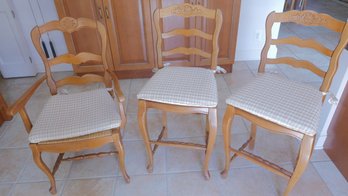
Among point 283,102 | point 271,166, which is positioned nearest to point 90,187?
point 271,166

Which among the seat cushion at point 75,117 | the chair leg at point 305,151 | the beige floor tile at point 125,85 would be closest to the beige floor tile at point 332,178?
the chair leg at point 305,151

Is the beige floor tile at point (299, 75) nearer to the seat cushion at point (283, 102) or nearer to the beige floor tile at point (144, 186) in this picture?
the seat cushion at point (283, 102)

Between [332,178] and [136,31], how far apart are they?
6.41ft

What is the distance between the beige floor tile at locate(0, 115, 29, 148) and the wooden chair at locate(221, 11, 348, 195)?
1.58 meters

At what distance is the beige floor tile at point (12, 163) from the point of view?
1631 mm

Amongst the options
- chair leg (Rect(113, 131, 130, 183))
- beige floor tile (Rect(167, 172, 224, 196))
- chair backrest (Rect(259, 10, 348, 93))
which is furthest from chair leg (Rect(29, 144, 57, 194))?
chair backrest (Rect(259, 10, 348, 93))

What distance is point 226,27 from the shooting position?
2377 mm

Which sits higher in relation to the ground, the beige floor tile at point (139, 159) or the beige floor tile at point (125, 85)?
the beige floor tile at point (125, 85)

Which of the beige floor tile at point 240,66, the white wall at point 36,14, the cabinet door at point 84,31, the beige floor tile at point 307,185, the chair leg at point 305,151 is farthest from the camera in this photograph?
the beige floor tile at point 240,66

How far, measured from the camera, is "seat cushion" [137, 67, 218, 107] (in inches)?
50.0

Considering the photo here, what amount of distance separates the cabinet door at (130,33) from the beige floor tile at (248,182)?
4.62 feet

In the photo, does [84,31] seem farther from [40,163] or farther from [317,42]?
[317,42]

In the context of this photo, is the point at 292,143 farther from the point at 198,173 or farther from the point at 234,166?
the point at 198,173

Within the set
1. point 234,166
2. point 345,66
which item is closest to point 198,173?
point 234,166
